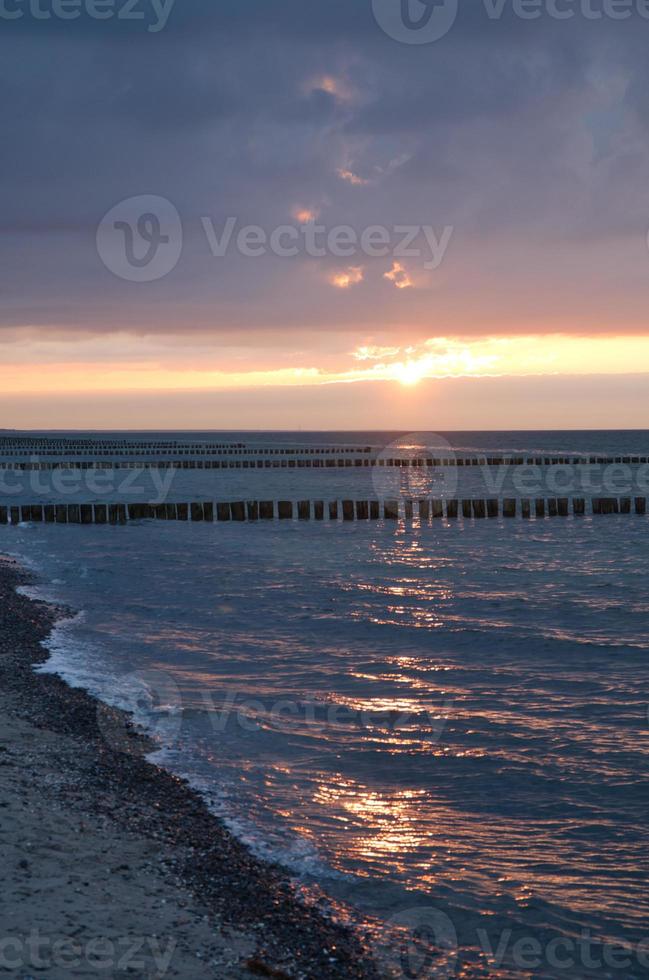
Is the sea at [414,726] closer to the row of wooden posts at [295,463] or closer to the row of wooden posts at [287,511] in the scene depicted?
the row of wooden posts at [287,511]

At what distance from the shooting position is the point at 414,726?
1159 cm

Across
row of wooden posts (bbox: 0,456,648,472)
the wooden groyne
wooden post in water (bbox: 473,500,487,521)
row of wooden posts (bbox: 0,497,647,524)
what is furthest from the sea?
the wooden groyne

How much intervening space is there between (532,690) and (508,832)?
5097 mm

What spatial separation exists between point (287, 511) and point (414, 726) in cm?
3190

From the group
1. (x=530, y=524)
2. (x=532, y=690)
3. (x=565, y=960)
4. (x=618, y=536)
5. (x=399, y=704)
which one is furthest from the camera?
(x=530, y=524)

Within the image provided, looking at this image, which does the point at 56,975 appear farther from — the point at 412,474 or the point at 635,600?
the point at 412,474

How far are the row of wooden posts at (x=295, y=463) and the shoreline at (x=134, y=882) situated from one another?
2960 inches

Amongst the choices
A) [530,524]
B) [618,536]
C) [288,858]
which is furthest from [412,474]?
[288,858]

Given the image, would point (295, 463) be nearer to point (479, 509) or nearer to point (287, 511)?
point (479, 509)

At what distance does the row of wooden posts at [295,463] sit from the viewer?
8962 cm

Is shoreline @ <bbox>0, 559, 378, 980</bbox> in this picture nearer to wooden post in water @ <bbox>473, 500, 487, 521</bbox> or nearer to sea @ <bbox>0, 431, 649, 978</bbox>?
sea @ <bbox>0, 431, 649, 978</bbox>

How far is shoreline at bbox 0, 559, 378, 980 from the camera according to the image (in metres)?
5.67

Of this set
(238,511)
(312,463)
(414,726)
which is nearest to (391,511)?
(238,511)

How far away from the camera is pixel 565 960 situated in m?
6.42
